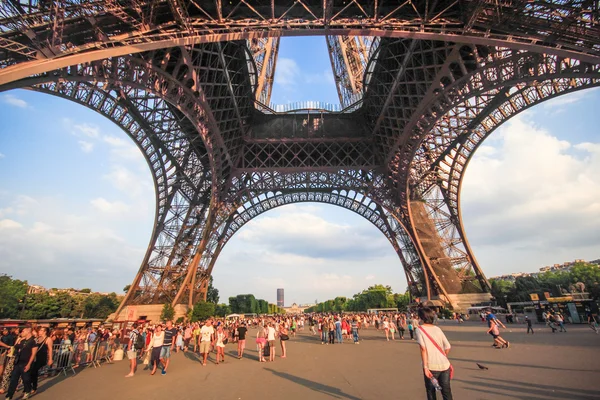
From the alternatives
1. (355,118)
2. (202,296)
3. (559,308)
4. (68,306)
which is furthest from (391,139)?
(68,306)

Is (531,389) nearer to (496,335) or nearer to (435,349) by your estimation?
(435,349)

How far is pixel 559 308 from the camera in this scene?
2428 centimetres

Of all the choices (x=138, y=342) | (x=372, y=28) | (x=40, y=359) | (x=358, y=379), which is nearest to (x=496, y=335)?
(x=358, y=379)

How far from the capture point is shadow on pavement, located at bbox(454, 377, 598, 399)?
5.74 meters

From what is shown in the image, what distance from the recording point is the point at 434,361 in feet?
14.4

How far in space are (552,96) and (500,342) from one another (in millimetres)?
17037

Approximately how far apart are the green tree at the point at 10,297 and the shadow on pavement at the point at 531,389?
64.3m

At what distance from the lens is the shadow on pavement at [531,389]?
5.74m

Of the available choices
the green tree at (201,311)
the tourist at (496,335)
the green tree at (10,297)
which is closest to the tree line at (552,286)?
the green tree at (201,311)

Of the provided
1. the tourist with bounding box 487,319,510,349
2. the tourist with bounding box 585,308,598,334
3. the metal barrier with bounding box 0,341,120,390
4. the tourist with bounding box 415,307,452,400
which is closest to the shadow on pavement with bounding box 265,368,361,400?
the tourist with bounding box 415,307,452,400

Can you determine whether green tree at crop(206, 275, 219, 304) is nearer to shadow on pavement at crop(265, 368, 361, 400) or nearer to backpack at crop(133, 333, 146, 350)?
backpack at crop(133, 333, 146, 350)

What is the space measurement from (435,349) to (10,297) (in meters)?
66.0

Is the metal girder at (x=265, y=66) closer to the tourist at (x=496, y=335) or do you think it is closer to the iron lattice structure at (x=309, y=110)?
the iron lattice structure at (x=309, y=110)

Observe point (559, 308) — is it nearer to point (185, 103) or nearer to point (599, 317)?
point (599, 317)
